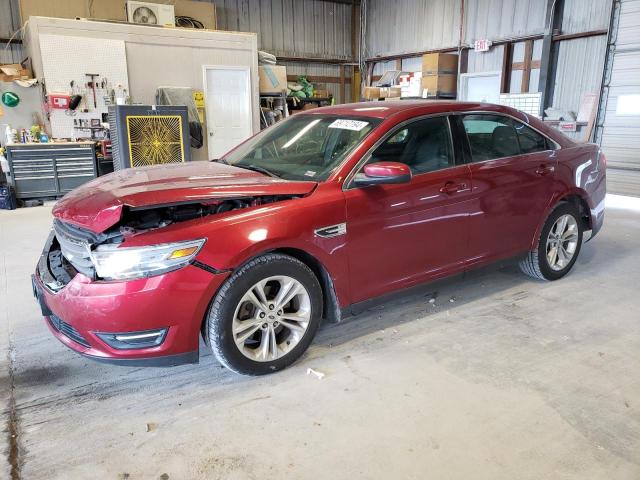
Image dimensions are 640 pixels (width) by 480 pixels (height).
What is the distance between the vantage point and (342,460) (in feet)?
6.31

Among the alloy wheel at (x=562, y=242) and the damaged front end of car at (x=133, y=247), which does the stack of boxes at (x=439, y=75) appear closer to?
the alloy wheel at (x=562, y=242)

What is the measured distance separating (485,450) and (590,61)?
348 inches

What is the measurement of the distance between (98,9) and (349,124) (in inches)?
377

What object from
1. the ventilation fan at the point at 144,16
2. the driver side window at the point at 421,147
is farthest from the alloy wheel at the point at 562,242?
the ventilation fan at the point at 144,16

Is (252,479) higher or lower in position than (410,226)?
lower

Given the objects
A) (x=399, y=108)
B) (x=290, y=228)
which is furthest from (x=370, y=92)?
(x=290, y=228)

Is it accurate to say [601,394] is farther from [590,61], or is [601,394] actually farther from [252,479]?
[590,61]

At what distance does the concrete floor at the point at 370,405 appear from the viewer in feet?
6.25

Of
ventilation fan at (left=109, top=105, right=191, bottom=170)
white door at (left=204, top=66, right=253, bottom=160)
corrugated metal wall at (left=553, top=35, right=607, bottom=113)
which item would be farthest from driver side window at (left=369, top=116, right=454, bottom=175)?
corrugated metal wall at (left=553, top=35, right=607, bottom=113)

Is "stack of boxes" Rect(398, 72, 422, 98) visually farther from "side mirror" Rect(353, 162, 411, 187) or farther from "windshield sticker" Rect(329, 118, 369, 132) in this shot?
"side mirror" Rect(353, 162, 411, 187)

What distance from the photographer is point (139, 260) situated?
209 centimetres

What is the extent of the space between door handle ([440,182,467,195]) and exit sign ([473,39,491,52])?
8721 mm

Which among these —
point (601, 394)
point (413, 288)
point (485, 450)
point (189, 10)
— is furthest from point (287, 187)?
point (189, 10)

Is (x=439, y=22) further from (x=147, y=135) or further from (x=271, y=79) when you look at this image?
(x=147, y=135)
